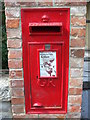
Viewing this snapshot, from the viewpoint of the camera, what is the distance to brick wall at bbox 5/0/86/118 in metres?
1.48

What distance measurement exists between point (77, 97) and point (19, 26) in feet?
3.18

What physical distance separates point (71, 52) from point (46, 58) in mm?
258

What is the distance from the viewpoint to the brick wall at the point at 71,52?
148cm

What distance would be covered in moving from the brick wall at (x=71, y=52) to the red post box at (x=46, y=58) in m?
0.05

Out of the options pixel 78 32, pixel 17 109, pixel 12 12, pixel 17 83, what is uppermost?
pixel 12 12

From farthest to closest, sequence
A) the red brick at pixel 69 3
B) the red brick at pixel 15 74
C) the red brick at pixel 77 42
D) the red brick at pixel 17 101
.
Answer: the red brick at pixel 17 101
the red brick at pixel 15 74
the red brick at pixel 77 42
the red brick at pixel 69 3

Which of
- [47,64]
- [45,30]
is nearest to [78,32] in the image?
[45,30]

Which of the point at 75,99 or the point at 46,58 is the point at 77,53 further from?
the point at 75,99

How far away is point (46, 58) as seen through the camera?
1.60 m

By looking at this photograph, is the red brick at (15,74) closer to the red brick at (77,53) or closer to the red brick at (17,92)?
the red brick at (17,92)

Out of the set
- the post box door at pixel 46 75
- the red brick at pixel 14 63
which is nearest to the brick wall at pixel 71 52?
the red brick at pixel 14 63

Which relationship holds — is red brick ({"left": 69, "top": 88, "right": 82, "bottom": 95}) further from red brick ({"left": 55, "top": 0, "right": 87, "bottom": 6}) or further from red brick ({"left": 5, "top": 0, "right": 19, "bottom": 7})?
red brick ({"left": 5, "top": 0, "right": 19, "bottom": 7})

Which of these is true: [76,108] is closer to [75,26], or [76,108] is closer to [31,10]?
[75,26]

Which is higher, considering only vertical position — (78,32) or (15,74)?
(78,32)
